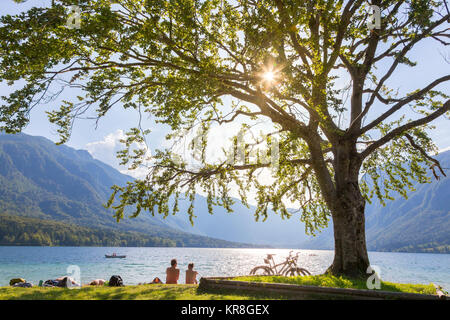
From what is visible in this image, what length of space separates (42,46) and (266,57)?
7.42m

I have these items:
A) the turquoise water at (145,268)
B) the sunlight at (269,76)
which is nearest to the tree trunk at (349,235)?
the turquoise water at (145,268)

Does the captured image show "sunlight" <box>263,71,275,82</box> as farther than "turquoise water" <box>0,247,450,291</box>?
No

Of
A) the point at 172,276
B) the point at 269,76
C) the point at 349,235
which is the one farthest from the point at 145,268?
the point at 269,76

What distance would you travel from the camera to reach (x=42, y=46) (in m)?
9.20

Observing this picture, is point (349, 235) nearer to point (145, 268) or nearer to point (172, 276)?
point (172, 276)

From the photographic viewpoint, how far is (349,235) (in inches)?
468

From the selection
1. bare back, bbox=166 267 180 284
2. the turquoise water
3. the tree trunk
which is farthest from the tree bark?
bare back, bbox=166 267 180 284

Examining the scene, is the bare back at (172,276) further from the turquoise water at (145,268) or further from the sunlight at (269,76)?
the sunlight at (269,76)

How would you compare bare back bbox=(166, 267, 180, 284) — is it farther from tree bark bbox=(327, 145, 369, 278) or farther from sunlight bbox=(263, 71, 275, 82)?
sunlight bbox=(263, 71, 275, 82)

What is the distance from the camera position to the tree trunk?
11602mm

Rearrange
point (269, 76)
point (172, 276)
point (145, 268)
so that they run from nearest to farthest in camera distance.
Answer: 1. point (269, 76)
2. point (172, 276)
3. point (145, 268)

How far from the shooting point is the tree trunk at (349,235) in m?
11.6
